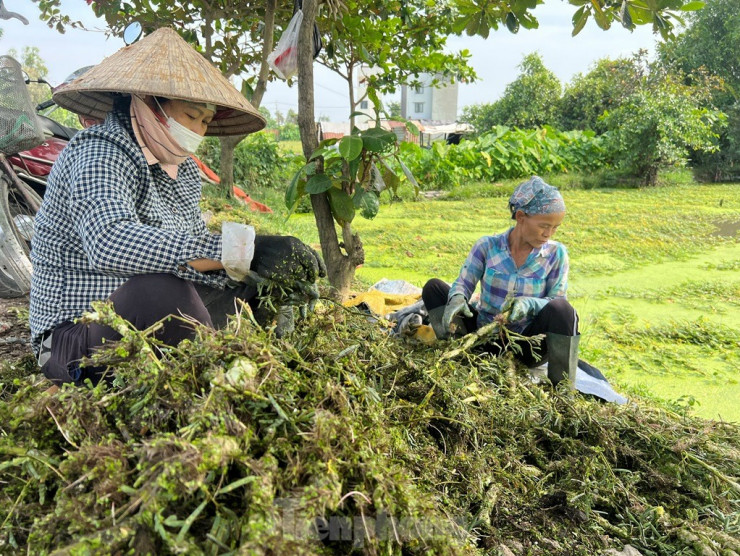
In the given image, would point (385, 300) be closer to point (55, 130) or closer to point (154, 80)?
point (154, 80)

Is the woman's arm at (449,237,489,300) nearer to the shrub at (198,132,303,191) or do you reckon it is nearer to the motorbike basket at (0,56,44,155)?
the motorbike basket at (0,56,44,155)

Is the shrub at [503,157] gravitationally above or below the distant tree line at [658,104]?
below

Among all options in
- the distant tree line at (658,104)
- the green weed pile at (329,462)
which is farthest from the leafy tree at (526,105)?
the green weed pile at (329,462)

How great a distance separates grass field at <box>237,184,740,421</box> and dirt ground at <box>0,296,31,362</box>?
2.07m

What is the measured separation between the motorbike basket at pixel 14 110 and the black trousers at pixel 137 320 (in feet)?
5.34

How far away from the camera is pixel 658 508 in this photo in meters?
1.35

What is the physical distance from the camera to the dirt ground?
2.20m

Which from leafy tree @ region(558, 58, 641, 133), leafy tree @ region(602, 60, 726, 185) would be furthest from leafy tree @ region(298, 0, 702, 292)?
leafy tree @ region(558, 58, 641, 133)

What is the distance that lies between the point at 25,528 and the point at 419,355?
1.35 m

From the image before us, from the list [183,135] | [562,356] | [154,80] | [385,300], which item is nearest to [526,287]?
[562,356]

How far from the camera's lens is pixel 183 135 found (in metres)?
1.69

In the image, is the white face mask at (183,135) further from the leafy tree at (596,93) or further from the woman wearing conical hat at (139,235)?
the leafy tree at (596,93)

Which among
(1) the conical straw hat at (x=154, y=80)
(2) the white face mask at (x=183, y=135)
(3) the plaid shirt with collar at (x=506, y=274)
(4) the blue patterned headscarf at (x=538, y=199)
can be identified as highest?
(1) the conical straw hat at (x=154, y=80)

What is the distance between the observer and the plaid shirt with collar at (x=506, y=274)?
2.24 metres
